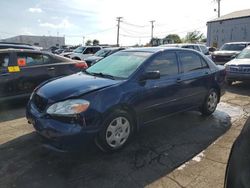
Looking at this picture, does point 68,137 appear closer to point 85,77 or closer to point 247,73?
point 85,77

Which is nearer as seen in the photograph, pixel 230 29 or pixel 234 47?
pixel 234 47

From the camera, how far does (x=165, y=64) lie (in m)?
4.79

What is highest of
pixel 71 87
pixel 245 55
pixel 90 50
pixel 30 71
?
pixel 90 50

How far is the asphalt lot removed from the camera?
3.28 m

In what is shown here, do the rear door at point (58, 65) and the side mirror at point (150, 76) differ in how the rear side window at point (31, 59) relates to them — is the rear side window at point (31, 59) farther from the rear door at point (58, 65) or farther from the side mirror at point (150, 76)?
the side mirror at point (150, 76)

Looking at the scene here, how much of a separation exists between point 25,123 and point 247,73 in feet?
24.5

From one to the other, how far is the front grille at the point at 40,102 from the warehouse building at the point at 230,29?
1315 inches

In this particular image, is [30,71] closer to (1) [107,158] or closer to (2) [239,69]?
(1) [107,158]

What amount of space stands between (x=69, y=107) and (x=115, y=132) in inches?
31.6

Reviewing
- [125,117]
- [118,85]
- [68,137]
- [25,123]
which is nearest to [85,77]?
[118,85]

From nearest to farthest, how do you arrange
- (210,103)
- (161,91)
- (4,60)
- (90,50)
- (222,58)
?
(161,91) < (210,103) < (4,60) < (222,58) < (90,50)

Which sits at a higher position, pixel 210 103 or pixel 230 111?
pixel 210 103

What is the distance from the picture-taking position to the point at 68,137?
3.45 meters

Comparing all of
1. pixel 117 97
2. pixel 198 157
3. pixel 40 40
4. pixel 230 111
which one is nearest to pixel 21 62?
pixel 117 97
